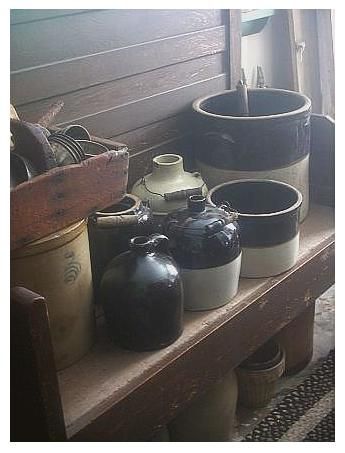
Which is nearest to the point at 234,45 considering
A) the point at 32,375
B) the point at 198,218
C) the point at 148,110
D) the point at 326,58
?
the point at 148,110

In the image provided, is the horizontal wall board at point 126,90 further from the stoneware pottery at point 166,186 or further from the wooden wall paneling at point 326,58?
the wooden wall paneling at point 326,58

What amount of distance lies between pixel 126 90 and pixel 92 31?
0.15 metres

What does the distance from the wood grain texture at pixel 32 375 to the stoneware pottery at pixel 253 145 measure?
26.6 inches

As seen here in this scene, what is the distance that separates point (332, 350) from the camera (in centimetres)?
160

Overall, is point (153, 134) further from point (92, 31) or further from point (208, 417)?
point (208, 417)

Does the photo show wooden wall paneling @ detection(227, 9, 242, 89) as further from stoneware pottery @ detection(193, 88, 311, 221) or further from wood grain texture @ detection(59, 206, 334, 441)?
wood grain texture @ detection(59, 206, 334, 441)

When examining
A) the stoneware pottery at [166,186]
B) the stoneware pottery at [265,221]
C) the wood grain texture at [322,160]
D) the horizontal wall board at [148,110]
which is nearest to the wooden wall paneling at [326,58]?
the wood grain texture at [322,160]

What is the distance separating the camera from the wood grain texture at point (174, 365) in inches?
38.7

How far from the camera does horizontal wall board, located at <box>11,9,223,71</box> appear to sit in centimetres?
112

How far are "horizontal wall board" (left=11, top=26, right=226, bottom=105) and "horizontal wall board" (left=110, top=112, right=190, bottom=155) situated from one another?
13 cm

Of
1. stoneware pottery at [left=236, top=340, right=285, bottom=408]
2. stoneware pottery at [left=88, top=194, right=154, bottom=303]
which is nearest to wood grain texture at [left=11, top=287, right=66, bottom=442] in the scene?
stoneware pottery at [left=88, top=194, right=154, bottom=303]

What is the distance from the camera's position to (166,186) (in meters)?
1.29
